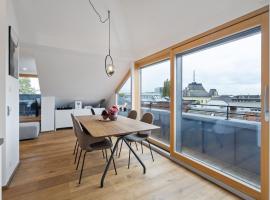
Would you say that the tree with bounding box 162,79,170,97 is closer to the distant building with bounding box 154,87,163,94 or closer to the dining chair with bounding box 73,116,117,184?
the distant building with bounding box 154,87,163,94

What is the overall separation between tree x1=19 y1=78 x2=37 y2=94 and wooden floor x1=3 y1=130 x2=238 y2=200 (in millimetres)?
3892

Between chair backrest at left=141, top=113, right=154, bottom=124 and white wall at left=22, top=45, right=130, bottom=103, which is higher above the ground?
white wall at left=22, top=45, right=130, bottom=103

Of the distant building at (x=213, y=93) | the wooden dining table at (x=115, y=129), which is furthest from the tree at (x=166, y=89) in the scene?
the wooden dining table at (x=115, y=129)

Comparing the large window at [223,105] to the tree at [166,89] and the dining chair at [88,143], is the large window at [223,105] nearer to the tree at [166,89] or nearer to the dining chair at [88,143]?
the tree at [166,89]

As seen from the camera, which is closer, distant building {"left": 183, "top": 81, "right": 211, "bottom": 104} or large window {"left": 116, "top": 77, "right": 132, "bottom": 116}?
distant building {"left": 183, "top": 81, "right": 211, "bottom": 104}

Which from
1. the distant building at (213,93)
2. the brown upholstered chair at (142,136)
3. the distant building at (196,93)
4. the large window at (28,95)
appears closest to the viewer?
the distant building at (213,93)

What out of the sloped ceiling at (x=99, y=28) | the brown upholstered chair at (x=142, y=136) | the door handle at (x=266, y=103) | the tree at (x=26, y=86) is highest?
the sloped ceiling at (x=99, y=28)

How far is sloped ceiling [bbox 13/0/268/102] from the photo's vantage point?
2.10m

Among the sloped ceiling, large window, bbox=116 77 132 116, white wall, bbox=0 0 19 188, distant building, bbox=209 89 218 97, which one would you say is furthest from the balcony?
white wall, bbox=0 0 19 188

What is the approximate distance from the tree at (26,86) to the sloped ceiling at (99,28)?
2.08 meters

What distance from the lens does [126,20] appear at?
3156 millimetres

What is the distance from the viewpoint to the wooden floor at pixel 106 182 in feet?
5.85

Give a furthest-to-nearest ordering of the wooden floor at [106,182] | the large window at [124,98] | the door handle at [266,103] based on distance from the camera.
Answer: the large window at [124,98], the wooden floor at [106,182], the door handle at [266,103]

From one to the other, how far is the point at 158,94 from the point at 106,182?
2.21 metres
